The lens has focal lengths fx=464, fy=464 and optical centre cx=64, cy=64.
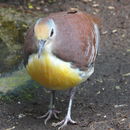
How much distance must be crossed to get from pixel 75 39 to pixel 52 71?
44 centimetres

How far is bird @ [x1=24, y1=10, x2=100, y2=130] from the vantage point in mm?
4012

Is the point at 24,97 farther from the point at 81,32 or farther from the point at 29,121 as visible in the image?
the point at 81,32

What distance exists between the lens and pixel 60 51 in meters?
4.11

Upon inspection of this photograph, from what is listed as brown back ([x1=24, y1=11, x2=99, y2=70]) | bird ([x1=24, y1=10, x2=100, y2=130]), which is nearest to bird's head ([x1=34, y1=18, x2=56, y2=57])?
bird ([x1=24, y1=10, x2=100, y2=130])

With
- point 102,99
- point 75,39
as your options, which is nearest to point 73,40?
point 75,39

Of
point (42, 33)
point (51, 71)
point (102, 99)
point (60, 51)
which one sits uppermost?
point (42, 33)

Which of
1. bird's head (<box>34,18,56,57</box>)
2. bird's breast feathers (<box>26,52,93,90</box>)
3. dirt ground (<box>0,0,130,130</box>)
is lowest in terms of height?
dirt ground (<box>0,0,130,130</box>)

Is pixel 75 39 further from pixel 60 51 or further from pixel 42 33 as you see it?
pixel 42 33

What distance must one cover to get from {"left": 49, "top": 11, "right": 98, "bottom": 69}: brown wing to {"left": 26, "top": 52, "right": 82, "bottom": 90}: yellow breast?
0.07m

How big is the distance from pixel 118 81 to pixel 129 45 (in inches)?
45.4

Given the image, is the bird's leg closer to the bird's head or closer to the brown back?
the brown back

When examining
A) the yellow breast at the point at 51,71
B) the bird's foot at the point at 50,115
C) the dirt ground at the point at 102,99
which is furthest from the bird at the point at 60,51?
the dirt ground at the point at 102,99

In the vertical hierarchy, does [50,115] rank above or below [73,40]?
below

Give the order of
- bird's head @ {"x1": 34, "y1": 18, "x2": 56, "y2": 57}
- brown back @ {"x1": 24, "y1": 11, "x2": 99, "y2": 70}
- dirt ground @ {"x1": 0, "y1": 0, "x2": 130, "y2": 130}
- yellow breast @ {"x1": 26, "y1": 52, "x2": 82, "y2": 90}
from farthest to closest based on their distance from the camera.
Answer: dirt ground @ {"x1": 0, "y1": 0, "x2": 130, "y2": 130} → brown back @ {"x1": 24, "y1": 11, "x2": 99, "y2": 70} → yellow breast @ {"x1": 26, "y1": 52, "x2": 82, "y2": 90} → bird's head @ {"x1": 34, "y1": 18, "x2": 56, "y2": 57}
